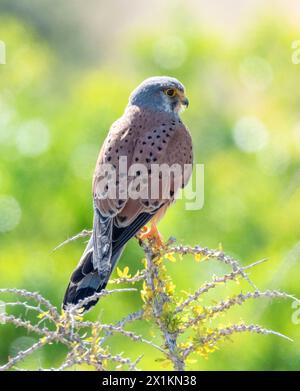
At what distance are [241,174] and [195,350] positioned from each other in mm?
7701

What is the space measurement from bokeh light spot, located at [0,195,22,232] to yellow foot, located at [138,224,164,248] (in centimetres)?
477

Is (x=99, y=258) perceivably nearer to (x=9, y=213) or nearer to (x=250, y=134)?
(x=9, y=213)

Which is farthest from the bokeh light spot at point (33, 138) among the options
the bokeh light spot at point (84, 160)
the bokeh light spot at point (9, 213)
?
the bokeh light spot at point (9, 213)

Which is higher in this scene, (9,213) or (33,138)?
(33,138)

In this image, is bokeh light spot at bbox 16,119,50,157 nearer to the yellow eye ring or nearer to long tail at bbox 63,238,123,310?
the yellow eye ring

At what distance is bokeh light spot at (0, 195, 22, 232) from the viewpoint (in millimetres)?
9531

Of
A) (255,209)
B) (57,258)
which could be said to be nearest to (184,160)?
(57,258)

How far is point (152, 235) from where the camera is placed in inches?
182

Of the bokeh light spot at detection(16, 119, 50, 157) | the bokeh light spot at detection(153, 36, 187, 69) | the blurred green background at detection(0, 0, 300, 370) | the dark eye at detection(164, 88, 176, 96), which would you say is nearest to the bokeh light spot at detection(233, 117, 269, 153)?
the blurred green background at detection(0, 0, 300, 370)

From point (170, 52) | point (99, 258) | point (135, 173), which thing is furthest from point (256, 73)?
point (99, 258)

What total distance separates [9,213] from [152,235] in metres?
5.20

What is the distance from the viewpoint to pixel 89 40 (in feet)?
87.1

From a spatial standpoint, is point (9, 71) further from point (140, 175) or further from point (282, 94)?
point (140, 175)
